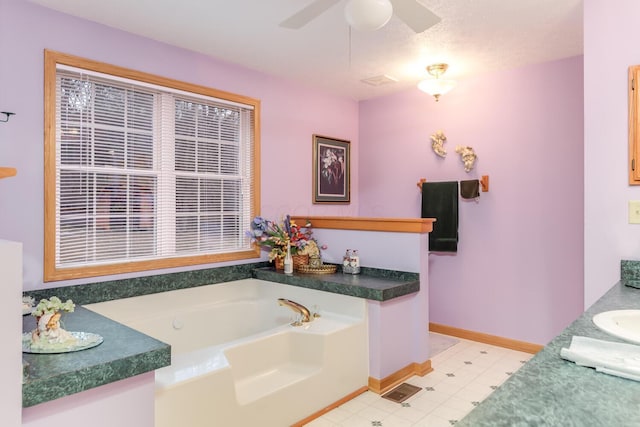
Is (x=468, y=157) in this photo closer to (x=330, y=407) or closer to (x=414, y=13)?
(x=414, y=13)

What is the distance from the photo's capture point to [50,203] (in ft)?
7.98

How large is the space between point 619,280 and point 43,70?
3.43 metres

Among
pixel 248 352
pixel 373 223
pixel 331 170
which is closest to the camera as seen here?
pixel 248 352

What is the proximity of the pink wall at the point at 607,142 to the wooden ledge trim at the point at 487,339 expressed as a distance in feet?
4.44

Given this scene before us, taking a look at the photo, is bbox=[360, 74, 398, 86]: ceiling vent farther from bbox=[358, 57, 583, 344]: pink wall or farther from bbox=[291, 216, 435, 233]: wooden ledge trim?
bbox=[291, 216, 435, 233]: wooden ledge trim

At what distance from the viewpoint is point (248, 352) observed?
2311 millimetres

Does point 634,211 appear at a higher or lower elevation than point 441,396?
higher

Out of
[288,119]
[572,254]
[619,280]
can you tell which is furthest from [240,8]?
[572,254]

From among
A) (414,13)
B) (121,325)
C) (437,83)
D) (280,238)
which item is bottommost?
(121,325)

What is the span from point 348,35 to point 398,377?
241 centimetres

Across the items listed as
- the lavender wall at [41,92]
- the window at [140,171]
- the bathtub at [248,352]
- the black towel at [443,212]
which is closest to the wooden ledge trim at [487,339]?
the black towel at [443,212]

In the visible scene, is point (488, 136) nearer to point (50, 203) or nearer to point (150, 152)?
point (150, 152)

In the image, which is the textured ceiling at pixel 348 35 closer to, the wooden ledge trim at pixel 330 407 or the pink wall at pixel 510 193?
the pink wall at pixel 510 193

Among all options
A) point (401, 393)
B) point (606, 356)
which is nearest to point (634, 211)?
point (606, 356)
